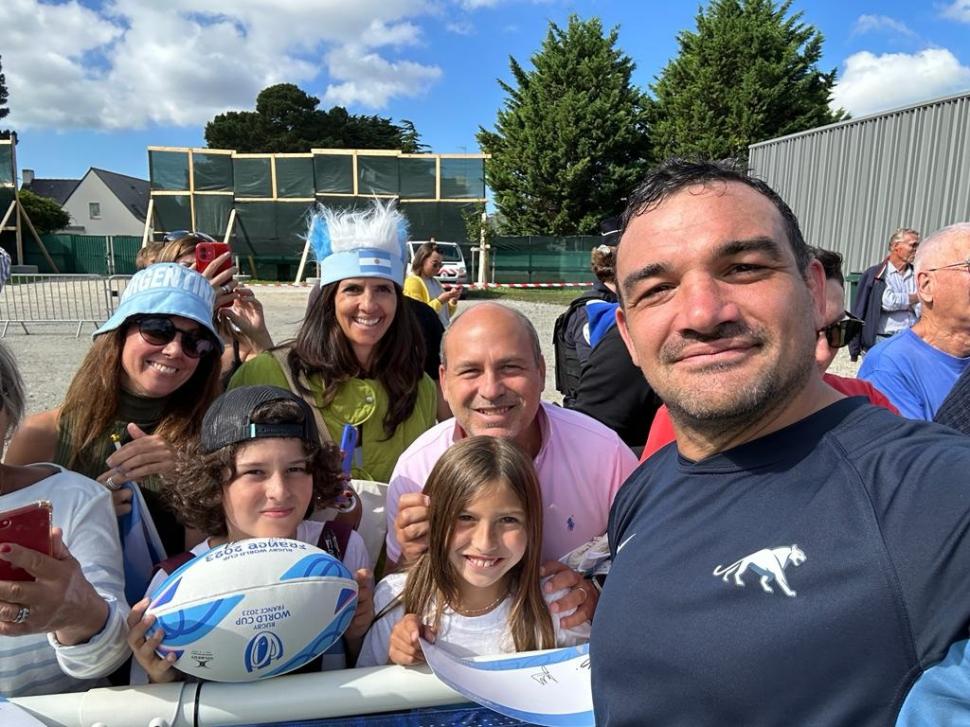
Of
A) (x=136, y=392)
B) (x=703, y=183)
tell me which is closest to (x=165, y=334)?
(x=136, y=392)

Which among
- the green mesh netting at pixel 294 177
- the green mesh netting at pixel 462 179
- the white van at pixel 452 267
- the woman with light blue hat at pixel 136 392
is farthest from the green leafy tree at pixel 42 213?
the woman with light blue hat at pixel 136 392

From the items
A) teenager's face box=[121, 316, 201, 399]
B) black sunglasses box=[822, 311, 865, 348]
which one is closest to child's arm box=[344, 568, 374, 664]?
teenager's face box=[121, 316, 201, 399]

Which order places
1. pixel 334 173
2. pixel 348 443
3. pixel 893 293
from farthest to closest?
pixel 334 173 < pixel 893 293 < pixel 348 443

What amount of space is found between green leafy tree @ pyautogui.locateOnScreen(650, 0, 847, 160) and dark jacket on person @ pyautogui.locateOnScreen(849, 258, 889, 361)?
81.4 feet

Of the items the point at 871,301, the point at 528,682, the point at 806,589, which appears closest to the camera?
the point at 806,589

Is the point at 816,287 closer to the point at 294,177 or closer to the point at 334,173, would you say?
the point at 334,173

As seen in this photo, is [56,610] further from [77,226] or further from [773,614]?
[77,226]

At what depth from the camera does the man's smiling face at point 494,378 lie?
2.27m

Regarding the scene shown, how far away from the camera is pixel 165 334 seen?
2.41 metres

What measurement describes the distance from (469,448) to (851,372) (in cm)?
1005

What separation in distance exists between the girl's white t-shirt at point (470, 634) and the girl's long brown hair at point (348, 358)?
1144mm

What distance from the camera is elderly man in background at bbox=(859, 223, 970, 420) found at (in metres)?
3.22

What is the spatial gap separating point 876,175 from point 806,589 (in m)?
14.3

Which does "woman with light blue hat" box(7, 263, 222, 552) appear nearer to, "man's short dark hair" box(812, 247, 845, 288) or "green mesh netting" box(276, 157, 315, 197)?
"man's short dark hair" box(812, 247, 845, 288)
